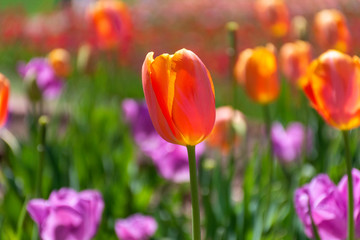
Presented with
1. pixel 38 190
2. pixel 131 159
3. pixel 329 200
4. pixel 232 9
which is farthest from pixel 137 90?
pixel 232 9

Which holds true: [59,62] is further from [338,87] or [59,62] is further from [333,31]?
[338,87]

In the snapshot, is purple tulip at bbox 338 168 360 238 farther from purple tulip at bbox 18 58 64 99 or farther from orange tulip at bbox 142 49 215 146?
purple tulip at bbox 18 58 64 99

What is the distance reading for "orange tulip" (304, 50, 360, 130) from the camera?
29.7 inches

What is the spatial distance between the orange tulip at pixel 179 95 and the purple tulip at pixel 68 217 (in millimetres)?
284

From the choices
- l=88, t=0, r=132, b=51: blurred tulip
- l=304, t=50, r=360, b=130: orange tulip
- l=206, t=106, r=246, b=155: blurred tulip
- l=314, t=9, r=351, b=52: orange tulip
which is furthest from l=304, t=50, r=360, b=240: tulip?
l=88, t=0, r=132, b=51: blurred tulip

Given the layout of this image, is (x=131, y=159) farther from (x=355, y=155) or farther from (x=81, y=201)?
(x=81, y=201)

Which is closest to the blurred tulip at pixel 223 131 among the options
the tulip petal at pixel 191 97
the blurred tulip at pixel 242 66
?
the blurred tulip at pixel 242 66

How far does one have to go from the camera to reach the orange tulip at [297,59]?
1.37 metres

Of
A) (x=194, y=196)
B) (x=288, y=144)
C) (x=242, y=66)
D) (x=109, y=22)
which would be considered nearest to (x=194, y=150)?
(x=194, y=196)

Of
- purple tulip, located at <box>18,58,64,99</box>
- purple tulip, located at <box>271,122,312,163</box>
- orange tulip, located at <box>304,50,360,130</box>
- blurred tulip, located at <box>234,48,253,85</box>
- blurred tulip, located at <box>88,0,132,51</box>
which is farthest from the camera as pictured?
purple tulip, located at <box>18,58,64,99</box>

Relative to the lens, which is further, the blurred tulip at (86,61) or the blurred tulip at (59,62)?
the blurred tulip at (86,61)

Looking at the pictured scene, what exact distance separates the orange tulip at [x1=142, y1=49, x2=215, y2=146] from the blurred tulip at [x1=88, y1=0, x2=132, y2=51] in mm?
1213

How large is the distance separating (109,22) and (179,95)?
1236 millimetres

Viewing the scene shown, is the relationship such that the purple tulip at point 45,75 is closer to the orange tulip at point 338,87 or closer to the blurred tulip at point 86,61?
the blurred tulip at point 86,61
